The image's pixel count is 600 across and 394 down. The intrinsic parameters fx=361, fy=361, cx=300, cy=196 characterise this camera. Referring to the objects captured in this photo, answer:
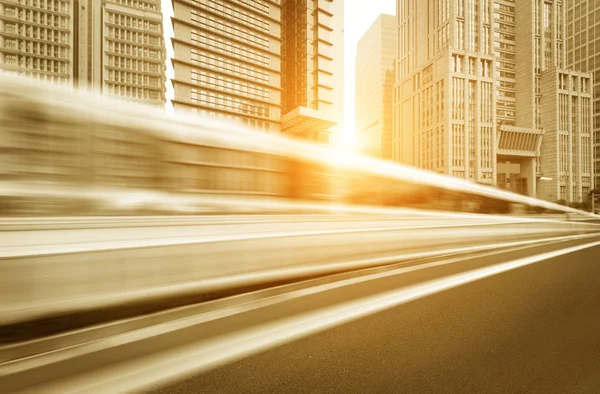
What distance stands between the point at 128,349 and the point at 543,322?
3853 millimetres

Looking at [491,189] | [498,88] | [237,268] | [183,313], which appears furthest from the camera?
[498,88]

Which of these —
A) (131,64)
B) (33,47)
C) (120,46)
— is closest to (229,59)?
(131,64)

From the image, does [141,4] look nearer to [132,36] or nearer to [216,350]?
[132,36]

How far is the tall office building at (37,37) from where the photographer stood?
58469 millimetres

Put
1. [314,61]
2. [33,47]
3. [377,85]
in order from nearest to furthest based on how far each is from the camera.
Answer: [33,47] < [314,61] < [377,85]

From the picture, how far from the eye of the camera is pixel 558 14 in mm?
76750

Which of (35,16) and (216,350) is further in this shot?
(35,16)

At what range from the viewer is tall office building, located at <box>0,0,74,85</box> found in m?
58.5

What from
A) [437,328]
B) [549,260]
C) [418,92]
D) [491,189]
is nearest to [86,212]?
[437,328]

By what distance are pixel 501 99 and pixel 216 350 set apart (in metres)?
87.9

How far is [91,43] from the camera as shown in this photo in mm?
67375

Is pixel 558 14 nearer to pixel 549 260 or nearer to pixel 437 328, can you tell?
pixel 549 260

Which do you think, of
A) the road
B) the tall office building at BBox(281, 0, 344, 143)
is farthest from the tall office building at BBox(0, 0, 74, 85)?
the road

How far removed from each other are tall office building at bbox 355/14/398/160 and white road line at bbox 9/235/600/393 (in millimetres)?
98360
